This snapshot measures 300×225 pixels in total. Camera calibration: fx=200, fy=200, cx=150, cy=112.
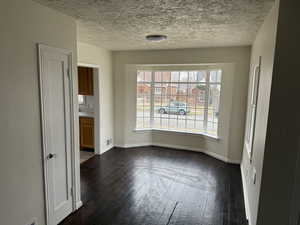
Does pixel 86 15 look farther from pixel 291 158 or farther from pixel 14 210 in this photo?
pixel 291 158

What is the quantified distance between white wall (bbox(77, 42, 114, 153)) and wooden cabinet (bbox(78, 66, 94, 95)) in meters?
0.29

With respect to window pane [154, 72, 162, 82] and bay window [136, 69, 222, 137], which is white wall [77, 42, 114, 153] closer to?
bay window [136, 69, 222, 137]

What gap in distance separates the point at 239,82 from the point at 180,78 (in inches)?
64.1

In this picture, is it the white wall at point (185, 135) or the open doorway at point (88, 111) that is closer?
the white wall at point (185, 135)

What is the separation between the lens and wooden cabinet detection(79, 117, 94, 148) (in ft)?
17.1

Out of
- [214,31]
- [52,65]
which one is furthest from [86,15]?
[214,31]

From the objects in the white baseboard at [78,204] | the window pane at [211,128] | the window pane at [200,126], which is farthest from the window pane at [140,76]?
the white baseboard at [78,204]

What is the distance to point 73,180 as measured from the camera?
2.85 m

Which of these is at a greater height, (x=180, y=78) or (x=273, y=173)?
(x=180, y=78)

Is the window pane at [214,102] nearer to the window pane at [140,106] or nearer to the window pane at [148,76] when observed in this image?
the window pane at [148,76]

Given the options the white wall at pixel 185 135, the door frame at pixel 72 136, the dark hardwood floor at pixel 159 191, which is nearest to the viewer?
the door frame at pixel 72 136

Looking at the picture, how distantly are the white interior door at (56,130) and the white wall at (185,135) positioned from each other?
2799mm

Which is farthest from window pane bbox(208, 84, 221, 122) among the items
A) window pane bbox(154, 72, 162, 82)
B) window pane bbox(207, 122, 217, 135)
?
window pane bbox(154, 72, 162, 82)

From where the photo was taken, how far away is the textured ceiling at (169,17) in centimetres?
209
